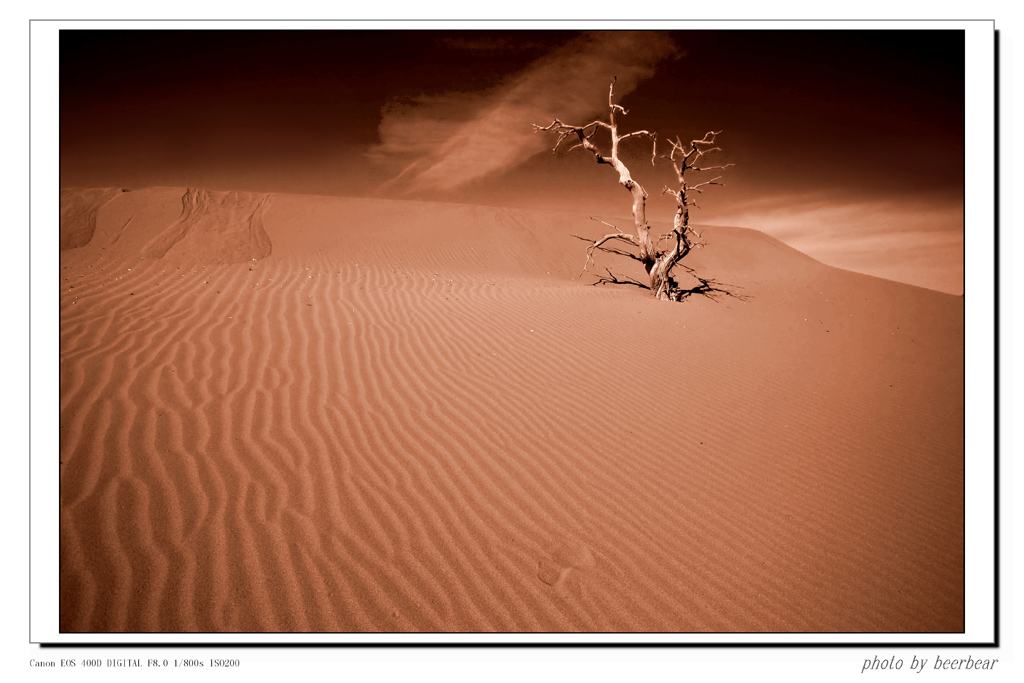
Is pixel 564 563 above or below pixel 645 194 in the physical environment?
below

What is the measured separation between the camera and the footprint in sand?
7.63 ft

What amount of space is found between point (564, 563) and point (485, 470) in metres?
0.93

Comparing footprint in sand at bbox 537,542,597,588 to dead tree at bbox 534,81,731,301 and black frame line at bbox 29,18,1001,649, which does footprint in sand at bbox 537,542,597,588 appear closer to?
black frame line at bbox 29,18,1001,649

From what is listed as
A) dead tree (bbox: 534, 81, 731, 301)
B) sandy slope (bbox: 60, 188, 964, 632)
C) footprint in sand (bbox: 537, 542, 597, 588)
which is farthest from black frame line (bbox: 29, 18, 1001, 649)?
dead tree (bbox: 534, 81, 731, 301)

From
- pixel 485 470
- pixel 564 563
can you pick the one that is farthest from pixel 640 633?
pixel 485 470

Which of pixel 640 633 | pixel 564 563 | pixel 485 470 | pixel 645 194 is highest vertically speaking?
pixel 645 194

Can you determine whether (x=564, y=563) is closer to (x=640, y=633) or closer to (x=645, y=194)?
(x=640, y=633)

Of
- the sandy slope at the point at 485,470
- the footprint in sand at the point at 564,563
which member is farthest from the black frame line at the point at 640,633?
the footprint in sand at the point at 564,563

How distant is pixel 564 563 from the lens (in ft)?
7.94

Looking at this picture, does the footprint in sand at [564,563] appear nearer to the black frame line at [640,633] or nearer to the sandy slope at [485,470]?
the sandy slope at [485,470]

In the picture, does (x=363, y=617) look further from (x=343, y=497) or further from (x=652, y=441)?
(x=652, y=441)

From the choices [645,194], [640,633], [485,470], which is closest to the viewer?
[640,633]

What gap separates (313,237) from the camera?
16156 mm
